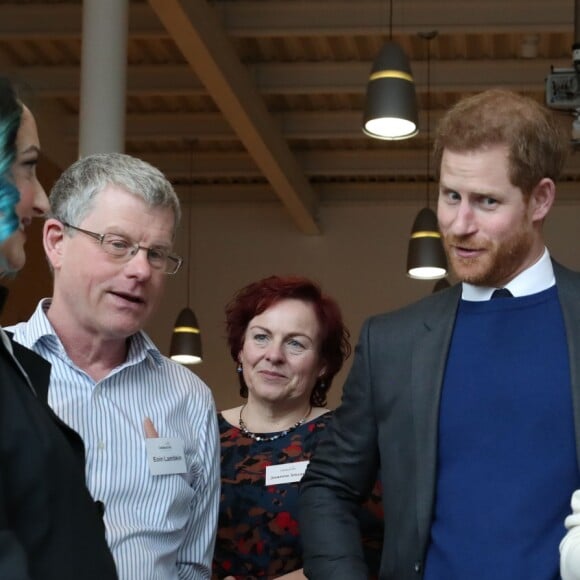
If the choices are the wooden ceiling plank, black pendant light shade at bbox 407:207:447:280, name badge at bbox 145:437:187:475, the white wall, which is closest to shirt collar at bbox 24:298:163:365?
name badge at bbox 145:437:187:475

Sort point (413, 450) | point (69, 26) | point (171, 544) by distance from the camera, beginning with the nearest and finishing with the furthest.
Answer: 1. point (413, 450)
2. point (171, 544)
3. point (69, 26)

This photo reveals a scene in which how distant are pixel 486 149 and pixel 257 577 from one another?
4.78 ft

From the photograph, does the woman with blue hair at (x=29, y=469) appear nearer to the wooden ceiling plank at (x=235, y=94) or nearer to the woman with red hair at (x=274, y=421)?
the woman with red hair at (x=274, y=421)

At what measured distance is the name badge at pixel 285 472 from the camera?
3623 mm

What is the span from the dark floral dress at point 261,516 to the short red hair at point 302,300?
260mm

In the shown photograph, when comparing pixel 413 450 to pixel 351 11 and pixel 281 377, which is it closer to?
pixel 281 377

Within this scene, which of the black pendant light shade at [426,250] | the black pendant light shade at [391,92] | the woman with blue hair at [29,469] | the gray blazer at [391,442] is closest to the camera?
the woman with blue hair at [29,469]

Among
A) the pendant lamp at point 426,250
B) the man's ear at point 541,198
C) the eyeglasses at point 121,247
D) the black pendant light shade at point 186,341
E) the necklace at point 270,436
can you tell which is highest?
the pendant lamp at point 426,250

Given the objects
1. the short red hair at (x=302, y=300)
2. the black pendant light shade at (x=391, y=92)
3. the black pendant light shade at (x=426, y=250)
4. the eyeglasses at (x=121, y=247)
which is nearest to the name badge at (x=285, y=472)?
the short red hair at (x=302, y=300)

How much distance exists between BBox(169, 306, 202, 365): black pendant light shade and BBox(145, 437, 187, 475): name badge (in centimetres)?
1006

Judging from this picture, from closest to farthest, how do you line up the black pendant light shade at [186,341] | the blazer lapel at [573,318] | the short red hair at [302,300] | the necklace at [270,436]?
the blazer lapel at [573,318] < the necklace at [270,436] < the short red hair at [302,300] < the black pendant light shade at [186,341]

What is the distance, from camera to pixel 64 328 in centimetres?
304

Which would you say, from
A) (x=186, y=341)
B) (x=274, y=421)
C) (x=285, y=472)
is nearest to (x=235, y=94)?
(x=186, y=341)

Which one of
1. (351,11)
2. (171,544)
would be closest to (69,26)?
(351,11)
